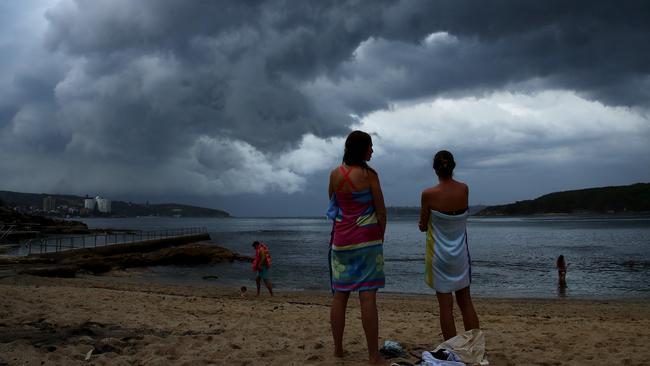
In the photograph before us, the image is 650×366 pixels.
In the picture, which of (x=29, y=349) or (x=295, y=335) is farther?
→ (x=295, y=335)

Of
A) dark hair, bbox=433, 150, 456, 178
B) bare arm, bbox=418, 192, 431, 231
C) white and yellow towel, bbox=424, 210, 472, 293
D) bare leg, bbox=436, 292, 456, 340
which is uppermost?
dark hair, bbox=433, 150, 456, 178

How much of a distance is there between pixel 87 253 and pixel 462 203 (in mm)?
29565

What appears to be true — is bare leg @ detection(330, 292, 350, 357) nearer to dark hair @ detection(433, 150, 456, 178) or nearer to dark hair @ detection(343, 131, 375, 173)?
dark hair @ detection(343, 131, 375, 173)

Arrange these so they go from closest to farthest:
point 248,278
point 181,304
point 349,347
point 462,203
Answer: point 462,203, point 349,347, point 181,304, point 248,278

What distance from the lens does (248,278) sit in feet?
77.7

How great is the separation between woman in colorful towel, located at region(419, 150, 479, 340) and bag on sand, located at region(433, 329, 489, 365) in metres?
0.17

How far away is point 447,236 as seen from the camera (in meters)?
4.43

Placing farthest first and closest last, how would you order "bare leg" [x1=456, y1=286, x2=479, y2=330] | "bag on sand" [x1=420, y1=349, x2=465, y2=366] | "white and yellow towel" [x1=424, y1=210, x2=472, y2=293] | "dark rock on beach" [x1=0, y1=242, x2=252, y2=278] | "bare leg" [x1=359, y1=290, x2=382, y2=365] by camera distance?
1. "dark rock on beach" [x1=0, y1=242, x2=252, y2=278]
2. "bare leg" [x1=456, y1=286, x2=479, y2=330]
3. "white and yellow towel" [x1=424, y1=210, x2=472, y2=293]
4. "bare leg" [x1=359, y1=290, x2=382, y2=365]
5. "bag on sand" [x1=420, y1=349, x2=465, y2=366]

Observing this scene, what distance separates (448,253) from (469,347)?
84 centimetres

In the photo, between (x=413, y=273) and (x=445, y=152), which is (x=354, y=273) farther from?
(x=413, y=273)

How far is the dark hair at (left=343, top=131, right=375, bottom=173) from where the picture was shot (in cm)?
418

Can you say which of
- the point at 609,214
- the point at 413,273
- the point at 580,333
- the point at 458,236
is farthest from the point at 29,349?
the point at 609,214

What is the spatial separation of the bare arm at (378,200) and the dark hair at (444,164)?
690mm

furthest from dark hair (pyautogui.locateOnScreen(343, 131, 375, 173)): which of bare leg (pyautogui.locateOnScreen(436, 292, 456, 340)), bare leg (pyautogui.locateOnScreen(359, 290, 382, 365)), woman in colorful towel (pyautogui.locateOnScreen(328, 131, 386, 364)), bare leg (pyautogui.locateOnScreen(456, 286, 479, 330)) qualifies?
bare leg (pyautogui.locateOnScreen(456, 286, 479, 330))
